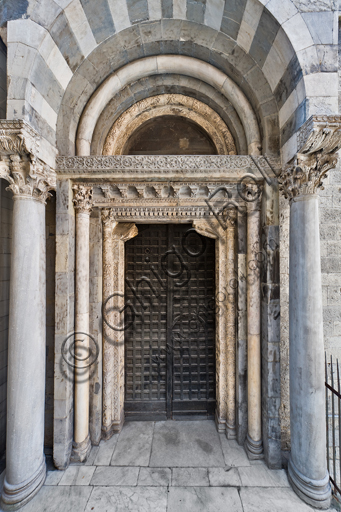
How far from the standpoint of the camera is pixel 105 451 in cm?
377

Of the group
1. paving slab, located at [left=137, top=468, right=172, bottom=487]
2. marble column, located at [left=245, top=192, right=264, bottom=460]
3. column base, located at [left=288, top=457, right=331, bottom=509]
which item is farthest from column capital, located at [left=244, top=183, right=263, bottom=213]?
paving slab, located at [left=137, top=468, right=172, bottom=487]

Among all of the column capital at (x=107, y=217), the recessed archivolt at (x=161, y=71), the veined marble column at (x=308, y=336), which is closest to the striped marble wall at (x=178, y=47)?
the recessed archivolt at (x=161, y=71)

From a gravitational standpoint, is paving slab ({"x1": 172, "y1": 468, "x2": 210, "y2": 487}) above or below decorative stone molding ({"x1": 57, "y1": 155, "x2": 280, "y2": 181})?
below

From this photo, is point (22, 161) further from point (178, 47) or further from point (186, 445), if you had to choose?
point (186, 445)

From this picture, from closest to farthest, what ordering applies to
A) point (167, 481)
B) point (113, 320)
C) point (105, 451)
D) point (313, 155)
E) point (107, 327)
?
1. point (313, 155)
2. point (167, 481)
3. point (105, 451)
4. point (107, 327)
5. point (113, 320)

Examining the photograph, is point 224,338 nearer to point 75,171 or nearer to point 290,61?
point 75,171

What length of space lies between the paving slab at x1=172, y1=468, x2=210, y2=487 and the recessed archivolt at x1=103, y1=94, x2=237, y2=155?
15.4 ft

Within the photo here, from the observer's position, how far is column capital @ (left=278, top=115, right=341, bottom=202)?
109 inches

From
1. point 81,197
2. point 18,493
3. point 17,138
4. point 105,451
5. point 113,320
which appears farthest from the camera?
point 113,320

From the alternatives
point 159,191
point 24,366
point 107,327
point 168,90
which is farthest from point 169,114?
point 24,366

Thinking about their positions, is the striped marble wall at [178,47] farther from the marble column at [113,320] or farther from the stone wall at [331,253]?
the marble column at [113,320]

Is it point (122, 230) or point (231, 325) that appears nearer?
point (231, 325)

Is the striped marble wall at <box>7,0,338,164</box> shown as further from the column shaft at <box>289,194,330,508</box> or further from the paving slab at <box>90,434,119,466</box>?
the paving slab at <box>90,434,119,466</box>

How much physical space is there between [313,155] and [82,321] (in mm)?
3790
